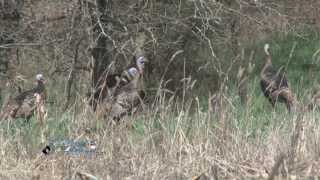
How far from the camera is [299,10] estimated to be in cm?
1515

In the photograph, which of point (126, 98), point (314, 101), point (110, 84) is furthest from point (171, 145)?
point (110, 84)

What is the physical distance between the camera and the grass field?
580cm

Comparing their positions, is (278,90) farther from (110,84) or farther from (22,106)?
(22,106)

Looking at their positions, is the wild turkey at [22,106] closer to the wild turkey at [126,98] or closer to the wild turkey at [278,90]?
the wild turkey at [126,98]

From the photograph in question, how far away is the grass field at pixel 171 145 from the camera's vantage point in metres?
5.80

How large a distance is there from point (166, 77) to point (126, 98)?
14.5 feet

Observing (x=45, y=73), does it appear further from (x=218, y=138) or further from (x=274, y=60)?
(x=218, y=138)

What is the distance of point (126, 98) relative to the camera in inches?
321

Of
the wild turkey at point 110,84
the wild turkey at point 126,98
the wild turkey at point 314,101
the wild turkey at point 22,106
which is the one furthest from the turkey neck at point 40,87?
the wild turkey at point 314,101

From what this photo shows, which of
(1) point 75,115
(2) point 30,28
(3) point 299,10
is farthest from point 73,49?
(3) point 299,10

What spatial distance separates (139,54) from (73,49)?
104 cm

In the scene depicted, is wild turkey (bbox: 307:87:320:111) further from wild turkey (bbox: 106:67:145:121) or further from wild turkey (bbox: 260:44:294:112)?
wild turkey (bbox: 106:67:145:121)

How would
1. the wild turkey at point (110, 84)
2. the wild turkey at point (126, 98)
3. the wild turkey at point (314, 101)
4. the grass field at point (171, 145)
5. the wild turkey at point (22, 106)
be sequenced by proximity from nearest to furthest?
the grass field at point (171, 145)
the wild turkey at point (314, 101)
the wild turkey at point (110, 84)
the wild turkey at point (126, 98)
the wild turkey at point (22, 106)

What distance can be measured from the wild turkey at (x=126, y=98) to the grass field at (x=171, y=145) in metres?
0.50
